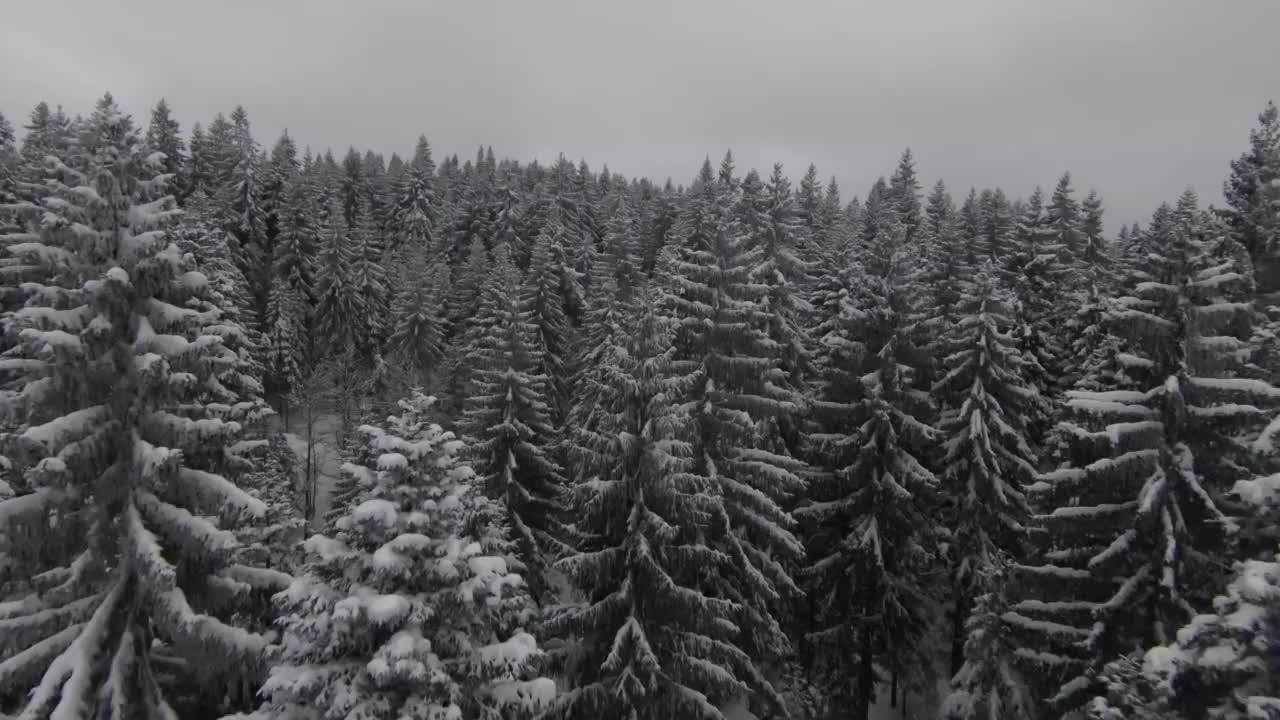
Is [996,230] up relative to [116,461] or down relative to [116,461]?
up

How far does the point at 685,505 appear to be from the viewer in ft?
51.2

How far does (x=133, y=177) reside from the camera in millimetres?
11133

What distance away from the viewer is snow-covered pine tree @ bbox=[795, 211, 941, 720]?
2153 centimetres

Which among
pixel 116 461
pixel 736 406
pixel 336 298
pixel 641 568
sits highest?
pixel 336 298

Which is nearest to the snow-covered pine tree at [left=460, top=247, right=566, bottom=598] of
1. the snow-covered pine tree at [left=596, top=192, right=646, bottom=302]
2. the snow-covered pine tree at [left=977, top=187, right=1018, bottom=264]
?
the snow-covered pine tree at [left=596, top=192, right=646, bottom=302]

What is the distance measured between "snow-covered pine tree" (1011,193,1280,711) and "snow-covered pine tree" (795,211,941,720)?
662 cm

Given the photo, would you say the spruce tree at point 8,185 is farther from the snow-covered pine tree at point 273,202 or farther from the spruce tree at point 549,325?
the spruce tree at point 549,325

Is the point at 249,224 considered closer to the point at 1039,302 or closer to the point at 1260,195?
the point at 1039,302

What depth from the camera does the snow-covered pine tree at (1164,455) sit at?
13.3 metres

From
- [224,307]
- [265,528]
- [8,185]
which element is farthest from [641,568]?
[8,185]

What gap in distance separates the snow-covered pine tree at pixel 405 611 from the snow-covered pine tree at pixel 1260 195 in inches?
964

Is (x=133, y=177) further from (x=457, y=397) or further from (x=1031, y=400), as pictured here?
(x=457, y=397)

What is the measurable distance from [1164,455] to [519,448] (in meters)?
18.6

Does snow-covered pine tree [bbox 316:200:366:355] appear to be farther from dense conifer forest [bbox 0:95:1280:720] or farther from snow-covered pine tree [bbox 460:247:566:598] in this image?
snow-covered pine tree [bbox 460:247:566:598]
